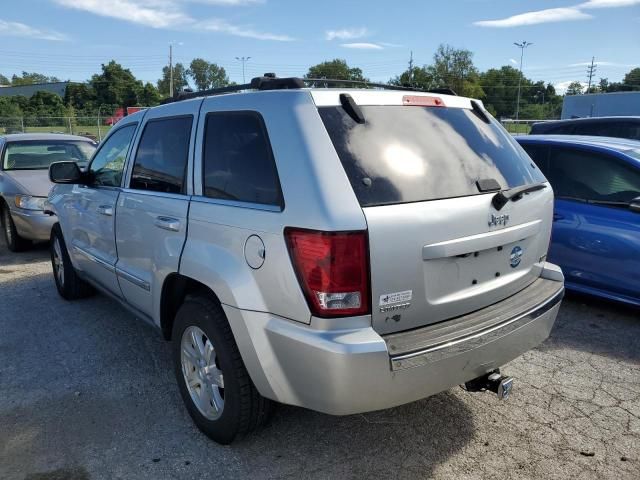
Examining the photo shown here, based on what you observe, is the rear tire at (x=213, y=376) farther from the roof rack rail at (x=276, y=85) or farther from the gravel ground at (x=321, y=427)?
the roof rack rail at (x=276, y=85)

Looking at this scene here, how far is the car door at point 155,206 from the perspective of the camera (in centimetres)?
312

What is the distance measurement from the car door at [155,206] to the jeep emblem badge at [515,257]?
5.93 ft

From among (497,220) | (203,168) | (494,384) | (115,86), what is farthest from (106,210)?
(115,86)

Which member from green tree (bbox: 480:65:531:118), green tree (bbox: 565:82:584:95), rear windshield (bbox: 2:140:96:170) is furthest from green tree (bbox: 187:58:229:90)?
rear windshield (bbox: 2:140:96:170)

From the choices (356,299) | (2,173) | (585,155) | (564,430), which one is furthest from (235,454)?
(2,173)

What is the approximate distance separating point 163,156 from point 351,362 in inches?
79.0

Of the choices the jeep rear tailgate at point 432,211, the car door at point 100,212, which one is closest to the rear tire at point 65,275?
the car door at point 100,212

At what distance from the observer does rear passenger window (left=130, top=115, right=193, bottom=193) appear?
321 cm

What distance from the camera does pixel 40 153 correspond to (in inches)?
332

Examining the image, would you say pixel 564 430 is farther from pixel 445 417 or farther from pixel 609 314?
pixel 609 314

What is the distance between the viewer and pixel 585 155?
205 inches

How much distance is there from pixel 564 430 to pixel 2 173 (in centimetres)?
801

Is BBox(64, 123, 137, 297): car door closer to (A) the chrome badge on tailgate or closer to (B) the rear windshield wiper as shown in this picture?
(A) the chrome badge on tailgate

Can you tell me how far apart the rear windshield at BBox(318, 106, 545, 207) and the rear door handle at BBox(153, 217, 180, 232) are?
1.13 m
